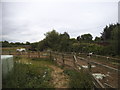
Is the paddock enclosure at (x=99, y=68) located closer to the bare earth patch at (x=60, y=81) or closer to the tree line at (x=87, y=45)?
the bare earth patch at (x=60, y=81)

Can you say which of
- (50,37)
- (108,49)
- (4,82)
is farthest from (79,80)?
(50,37)

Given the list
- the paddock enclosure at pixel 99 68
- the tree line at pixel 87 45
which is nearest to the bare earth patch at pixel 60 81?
the paddock enclosure at pixel 99 68

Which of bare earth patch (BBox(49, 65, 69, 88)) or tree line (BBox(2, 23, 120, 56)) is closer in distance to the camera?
bare earth patch (BBox(49, 65, 69, 88))

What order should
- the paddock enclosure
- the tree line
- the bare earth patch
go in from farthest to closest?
1. the tree line
2. the bare earth patch
3. the paddock enclosure

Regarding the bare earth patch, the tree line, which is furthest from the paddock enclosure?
the tree line

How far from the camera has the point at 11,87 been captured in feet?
11.2

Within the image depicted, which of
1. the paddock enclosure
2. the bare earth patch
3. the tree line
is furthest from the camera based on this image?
the tree line

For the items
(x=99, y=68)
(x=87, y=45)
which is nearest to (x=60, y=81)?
(x=99, y=68)

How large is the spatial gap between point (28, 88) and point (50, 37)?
2644 cm

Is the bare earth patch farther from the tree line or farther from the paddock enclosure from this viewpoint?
the tree line

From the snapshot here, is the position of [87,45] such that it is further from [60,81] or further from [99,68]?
[60,81]

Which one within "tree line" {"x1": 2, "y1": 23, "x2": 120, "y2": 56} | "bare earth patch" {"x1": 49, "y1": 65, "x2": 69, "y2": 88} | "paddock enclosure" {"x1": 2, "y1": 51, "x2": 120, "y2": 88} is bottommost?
"bare earth patch" {"x1": 49, "y1": 65, "x2": 69, "y2": 88}

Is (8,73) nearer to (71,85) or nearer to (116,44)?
(71,85)

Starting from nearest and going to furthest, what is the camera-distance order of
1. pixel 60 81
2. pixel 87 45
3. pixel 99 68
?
pixel 60 81 → pixel 99 68 → pixel 87 45
